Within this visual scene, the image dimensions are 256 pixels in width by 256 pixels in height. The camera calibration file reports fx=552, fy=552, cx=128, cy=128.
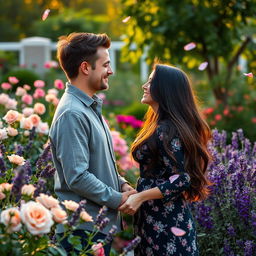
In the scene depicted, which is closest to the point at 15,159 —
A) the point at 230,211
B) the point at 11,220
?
the point at 11,220

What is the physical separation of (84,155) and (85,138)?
0.29 ft

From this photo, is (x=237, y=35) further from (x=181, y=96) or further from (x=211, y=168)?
(x=181, y=96)

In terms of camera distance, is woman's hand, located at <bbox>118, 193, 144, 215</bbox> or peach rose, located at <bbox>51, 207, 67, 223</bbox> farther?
woman's hand, located at <bbox>118, 193, 144, 215</bbox>

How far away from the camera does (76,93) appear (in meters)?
2.78

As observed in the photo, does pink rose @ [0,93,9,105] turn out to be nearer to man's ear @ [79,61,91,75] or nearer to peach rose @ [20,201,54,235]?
man's ear @ [79,61,91,75]

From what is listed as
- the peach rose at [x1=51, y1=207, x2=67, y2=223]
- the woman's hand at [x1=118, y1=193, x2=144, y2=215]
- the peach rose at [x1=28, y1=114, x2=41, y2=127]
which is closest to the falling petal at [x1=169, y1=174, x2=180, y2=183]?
the woman's hand at [x1=118, y1=193, x2=144, y2=215]

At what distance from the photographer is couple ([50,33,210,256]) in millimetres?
2635

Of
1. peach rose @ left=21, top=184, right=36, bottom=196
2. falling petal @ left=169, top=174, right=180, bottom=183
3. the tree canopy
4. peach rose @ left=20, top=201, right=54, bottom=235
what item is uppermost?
peach rose @ left=20, top=201, right=54, bottom=235

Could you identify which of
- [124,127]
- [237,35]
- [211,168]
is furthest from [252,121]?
[211,168]

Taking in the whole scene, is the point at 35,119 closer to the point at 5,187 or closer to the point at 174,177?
the point at 174,177

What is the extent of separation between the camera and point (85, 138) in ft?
8.66

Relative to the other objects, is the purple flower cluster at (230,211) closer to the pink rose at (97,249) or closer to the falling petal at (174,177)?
the falling petal at (174,177)

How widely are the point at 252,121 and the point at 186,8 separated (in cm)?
196

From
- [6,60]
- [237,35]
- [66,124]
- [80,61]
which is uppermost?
[80,61]
